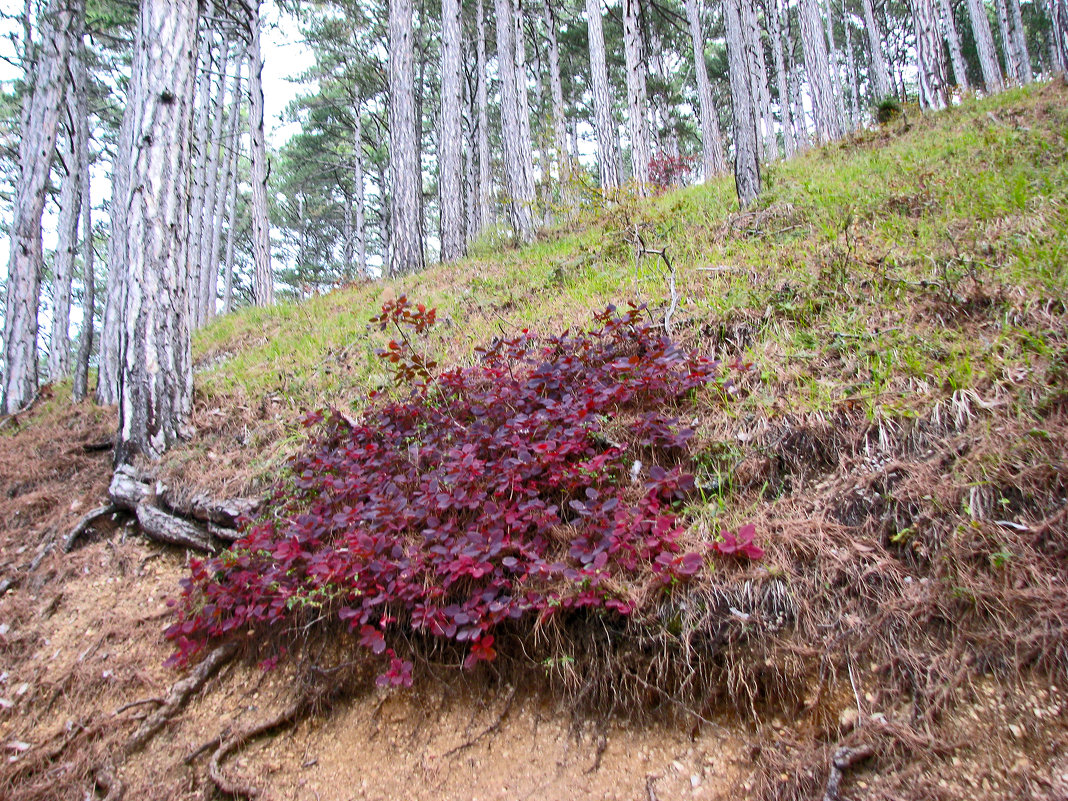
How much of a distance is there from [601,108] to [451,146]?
3750 millimetres

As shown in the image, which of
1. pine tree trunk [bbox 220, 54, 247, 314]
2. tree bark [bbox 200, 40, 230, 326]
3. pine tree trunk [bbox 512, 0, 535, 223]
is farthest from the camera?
pine tree trunk [bbox 220, 54, 247, 314]

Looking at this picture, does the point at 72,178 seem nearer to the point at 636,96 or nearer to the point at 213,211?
the point at 213,211

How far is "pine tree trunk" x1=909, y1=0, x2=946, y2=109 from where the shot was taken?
929 centimetres

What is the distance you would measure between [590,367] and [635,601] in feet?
5.40

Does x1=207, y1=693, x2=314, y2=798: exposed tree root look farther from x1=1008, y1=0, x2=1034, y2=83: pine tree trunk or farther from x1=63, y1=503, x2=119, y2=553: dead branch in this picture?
x1=1008, y1=0, x2=1034, y2=83: pine tree trunk

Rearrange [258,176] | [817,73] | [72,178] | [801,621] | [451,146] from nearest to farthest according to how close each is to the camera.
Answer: [801,621] → [72,178] → [451,146] → [258,176] → [817,73]

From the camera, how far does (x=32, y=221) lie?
7.54 m

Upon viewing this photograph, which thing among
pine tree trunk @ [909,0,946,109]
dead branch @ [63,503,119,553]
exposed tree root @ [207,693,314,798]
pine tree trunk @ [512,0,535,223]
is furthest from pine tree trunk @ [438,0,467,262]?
pine tree trunk @ [909,0,946,109]

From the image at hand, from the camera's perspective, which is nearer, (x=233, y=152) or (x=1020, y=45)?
(x=233, y=152)

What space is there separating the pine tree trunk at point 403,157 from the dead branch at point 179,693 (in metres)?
7.31

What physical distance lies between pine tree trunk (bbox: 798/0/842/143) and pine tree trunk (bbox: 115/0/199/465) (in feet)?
43.6

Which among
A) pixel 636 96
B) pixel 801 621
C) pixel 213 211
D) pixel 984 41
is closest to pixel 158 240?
pixel 801 621

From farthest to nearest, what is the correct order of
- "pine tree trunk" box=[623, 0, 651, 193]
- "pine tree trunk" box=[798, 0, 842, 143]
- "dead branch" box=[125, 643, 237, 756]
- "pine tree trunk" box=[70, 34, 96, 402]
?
"pine tree trunk" box=[798, 0, 842, 143] < "pine tree trunk" box=[623, 0, 651, 193] < "pine tree trunk" box=[70, 34, 96, 402] < "dead branch" box=[125, 643, 237, 756]

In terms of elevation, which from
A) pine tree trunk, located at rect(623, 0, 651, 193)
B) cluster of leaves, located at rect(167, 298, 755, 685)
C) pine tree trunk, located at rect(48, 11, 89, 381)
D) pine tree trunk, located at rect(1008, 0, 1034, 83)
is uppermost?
pine tree trunk, located at rect(1008, 0, 1034, 83)
